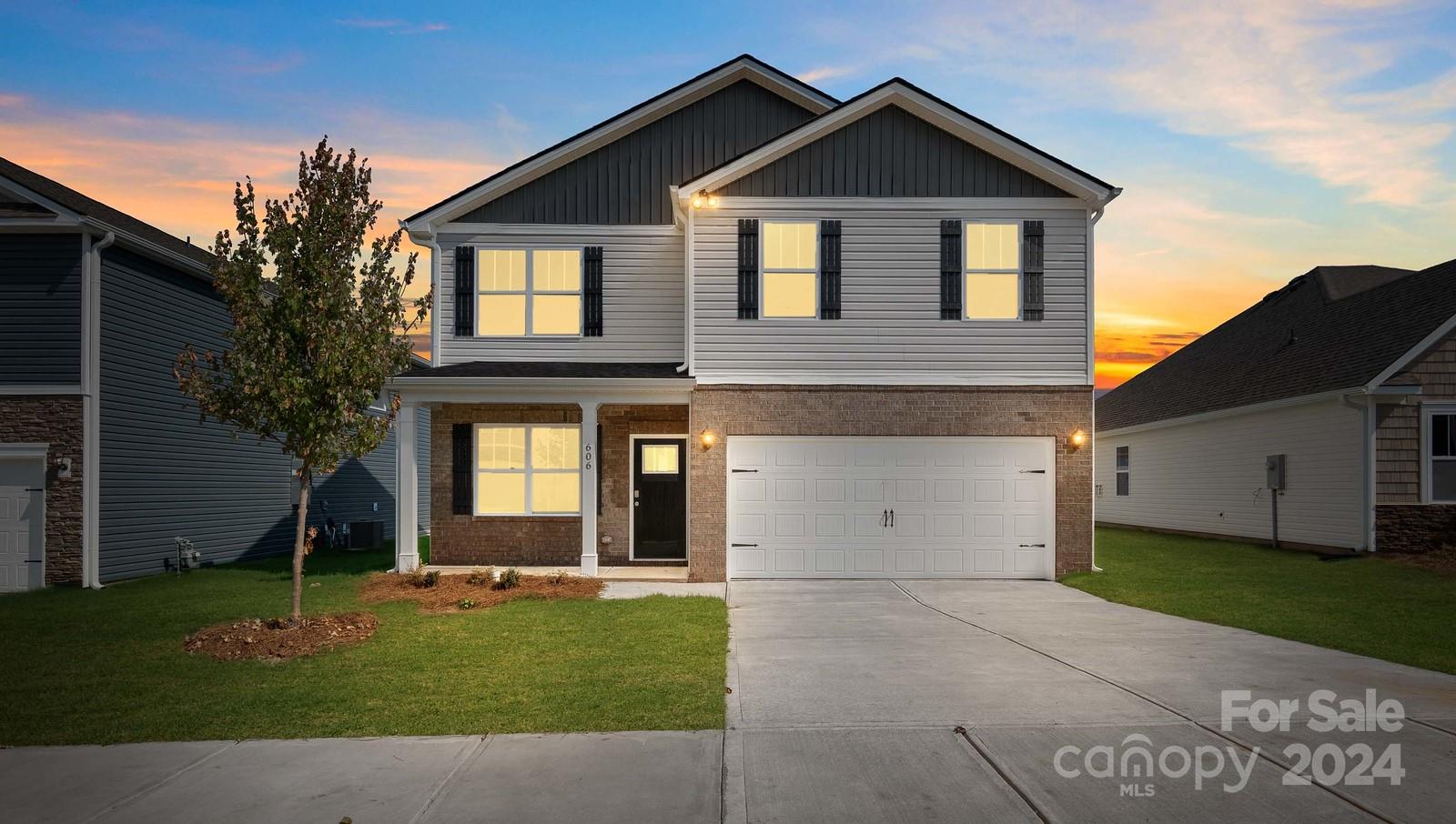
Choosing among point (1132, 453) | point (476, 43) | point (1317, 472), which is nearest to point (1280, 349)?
point (1317, 472)

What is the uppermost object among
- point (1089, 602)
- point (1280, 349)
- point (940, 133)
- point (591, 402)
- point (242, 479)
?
point (940, 133)

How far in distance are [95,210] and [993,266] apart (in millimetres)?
15683

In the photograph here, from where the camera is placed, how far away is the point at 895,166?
633 inches

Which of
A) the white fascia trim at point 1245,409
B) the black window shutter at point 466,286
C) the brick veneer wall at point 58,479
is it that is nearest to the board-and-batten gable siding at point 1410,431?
the white fascia trim at point 1245,409

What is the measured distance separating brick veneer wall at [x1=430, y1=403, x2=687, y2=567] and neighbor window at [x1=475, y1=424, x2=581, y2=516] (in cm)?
17

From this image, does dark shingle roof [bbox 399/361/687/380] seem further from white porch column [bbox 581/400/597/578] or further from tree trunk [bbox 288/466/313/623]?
tree trunk [bbox 288/466/313/623]

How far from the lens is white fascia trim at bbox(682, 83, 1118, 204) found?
615 inches

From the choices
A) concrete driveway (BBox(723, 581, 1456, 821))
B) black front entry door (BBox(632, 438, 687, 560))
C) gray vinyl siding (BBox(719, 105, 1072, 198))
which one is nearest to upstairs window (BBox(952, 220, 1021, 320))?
gray vinyl siding (BBox(719, 105, 1072, 198))

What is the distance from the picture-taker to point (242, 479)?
2003cm

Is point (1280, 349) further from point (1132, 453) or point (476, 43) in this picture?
point (476, 43)

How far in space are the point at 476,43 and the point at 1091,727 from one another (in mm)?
16436

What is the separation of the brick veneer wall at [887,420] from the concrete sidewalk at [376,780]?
9299 mm

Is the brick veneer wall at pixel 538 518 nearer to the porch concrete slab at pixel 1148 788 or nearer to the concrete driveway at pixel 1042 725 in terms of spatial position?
the concrete driveway at pixel 1042 725

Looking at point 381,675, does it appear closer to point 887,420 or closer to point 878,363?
point 887,420
